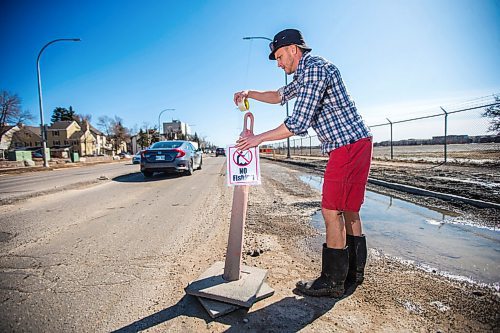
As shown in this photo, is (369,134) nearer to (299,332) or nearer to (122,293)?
(299,332)

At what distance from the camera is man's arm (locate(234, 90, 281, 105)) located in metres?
2.43

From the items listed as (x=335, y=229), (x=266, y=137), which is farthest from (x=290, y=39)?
→ (x=335, y=229)

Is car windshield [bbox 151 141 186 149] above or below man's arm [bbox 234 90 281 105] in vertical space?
below

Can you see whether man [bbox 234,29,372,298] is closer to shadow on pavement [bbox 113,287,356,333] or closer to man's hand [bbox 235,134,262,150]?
man's hand [bbox 235,134,262,150]

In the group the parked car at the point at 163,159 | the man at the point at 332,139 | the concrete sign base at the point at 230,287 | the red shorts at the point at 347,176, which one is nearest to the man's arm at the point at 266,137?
the man at the point at 332,139

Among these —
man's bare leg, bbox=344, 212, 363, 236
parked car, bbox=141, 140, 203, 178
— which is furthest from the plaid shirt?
parked car, bbox=141, 140, 203, 178

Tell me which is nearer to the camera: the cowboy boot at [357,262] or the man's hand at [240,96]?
the cowboy boot at [357,262]

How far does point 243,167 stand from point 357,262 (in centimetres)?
123

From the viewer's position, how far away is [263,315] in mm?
1738

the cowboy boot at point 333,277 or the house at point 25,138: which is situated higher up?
the house at point 25,138

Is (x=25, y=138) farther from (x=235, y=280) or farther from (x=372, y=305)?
(x=372, y=305)

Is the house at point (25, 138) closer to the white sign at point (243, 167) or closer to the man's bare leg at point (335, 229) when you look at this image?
the white sign at point (243, 167)

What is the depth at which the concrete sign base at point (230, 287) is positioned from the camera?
70.5 inches

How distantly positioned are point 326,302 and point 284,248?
3.40ft
